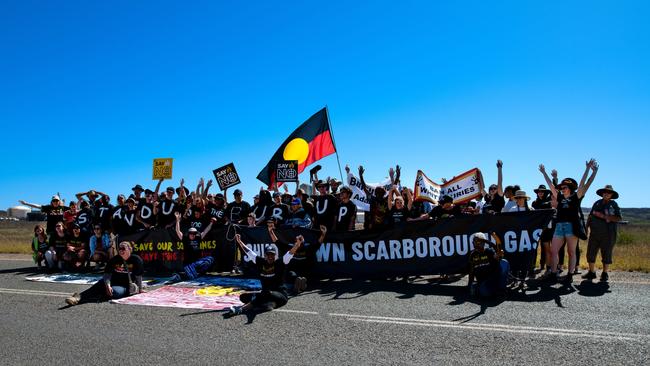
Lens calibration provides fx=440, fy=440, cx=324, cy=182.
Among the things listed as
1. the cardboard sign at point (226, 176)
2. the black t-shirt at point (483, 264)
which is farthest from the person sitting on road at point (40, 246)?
the black t-shirt at point (483, 264)

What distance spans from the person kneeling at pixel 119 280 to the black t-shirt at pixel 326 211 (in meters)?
4.11

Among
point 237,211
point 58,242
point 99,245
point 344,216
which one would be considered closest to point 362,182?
point 344,216

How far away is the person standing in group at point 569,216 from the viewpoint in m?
Result: 9.00

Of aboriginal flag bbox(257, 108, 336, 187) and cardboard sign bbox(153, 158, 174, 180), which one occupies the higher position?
aboriginal flag bbox(257, 108, 336, 187)

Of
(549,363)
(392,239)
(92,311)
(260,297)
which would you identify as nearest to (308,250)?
(392,239)

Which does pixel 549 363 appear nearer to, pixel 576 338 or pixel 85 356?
pixel 576 338

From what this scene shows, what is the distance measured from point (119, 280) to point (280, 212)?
13.9ft

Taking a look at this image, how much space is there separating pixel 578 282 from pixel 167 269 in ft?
33.2

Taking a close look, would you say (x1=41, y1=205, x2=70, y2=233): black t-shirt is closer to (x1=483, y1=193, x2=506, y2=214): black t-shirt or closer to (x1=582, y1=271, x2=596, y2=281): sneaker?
(x1=483, y1=193, x2=506, y2=214): black t-shirt

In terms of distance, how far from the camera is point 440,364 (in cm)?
465

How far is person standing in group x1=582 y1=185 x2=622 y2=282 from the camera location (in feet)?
29.6

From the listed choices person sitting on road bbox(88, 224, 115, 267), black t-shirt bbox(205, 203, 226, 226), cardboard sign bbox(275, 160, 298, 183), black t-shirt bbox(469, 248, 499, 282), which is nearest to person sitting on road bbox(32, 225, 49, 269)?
person sitting on road bbox(88, 224, 115, 267)

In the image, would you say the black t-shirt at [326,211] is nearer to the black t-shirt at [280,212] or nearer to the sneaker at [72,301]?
the black t-shirt at [280,212]

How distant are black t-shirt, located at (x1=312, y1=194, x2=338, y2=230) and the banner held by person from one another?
2.29m
